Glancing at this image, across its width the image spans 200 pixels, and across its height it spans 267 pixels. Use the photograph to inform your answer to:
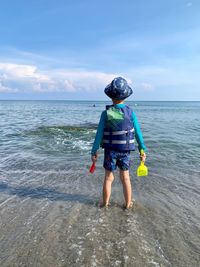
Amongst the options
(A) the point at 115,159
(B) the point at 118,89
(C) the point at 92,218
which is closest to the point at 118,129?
(A) the point at 115,159

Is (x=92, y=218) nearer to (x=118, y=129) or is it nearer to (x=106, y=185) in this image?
(x=106, y=185)

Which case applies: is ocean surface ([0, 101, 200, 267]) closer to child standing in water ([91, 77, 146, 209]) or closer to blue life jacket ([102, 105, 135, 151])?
child standing in water ([91, 77, 146, 209])

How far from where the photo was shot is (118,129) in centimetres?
499

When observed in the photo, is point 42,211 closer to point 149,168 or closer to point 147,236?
point 147,236

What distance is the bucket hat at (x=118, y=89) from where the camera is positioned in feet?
16.1

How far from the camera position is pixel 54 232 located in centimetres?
425

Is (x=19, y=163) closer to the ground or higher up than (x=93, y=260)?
closer to the ground

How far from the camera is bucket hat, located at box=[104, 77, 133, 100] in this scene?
491 cm

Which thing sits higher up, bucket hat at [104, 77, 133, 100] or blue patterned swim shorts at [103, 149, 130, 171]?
bucket hat at [104, 77, 133, 100]

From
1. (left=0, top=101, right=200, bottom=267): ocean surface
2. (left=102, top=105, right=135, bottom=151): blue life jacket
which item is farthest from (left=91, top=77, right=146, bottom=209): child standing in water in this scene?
(left=0, top=101, right=200, bottom=267): ocean surface

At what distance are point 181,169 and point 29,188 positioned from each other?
13.9 feet

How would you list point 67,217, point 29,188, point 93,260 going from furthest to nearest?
point 29,188
point 67,217
point 93,260

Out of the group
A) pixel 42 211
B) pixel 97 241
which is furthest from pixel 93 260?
pixel 42 211

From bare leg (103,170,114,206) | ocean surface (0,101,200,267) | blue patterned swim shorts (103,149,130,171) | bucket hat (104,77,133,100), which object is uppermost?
bucket hat (104,77,133,100)
